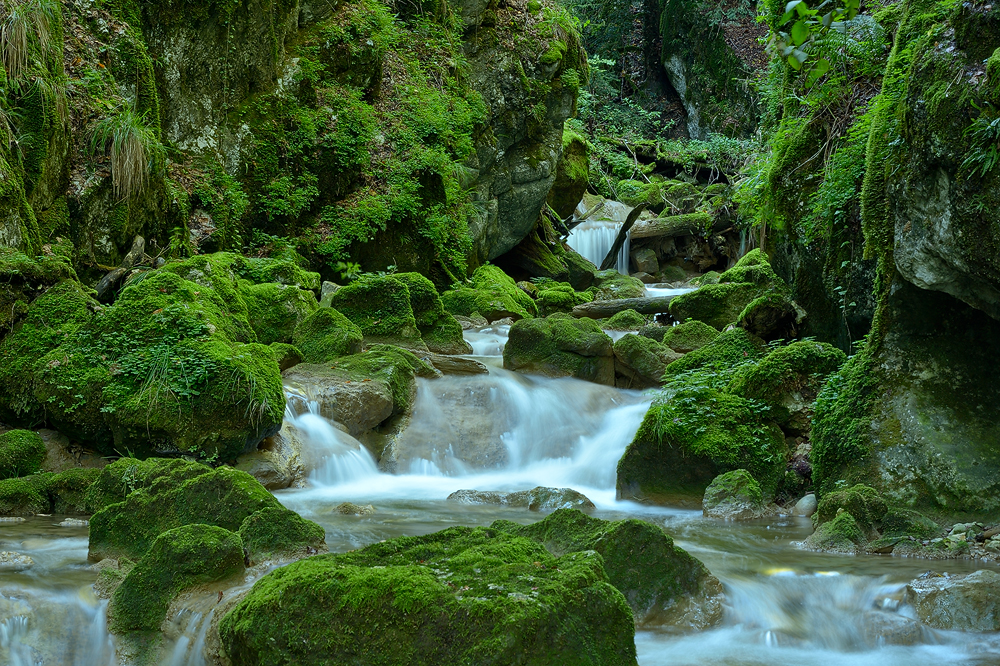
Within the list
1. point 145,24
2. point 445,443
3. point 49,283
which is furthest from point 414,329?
point 145,24

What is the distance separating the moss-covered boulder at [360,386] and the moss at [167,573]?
4.39 m

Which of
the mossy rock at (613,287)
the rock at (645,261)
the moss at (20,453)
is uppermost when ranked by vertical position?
the rock at (645,261)

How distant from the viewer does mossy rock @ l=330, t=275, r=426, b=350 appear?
10883 mm

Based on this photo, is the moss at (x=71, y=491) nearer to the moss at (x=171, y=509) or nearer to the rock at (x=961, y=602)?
the moss at (x=171, y=509)

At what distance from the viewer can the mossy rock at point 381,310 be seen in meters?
10.9

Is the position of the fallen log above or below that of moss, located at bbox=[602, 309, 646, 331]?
above

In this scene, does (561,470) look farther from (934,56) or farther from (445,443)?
(934,56)

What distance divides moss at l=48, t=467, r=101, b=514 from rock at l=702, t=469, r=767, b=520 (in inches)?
187

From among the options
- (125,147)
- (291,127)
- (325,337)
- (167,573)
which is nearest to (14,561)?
(167,573)

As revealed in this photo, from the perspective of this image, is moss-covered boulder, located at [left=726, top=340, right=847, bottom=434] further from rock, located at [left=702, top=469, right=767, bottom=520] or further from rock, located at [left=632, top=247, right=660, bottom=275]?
rock, located at [left=632, top=247, right=660, bottom=275]

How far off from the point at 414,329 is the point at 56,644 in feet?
25.4

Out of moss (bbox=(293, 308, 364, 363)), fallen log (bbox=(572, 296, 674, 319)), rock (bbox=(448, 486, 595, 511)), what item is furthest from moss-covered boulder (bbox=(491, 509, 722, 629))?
fallen log (bbox=(572, 296, 674, 319))

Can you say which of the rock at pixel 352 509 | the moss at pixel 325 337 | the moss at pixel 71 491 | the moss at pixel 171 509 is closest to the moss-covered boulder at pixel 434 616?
the moss at pixel 171 509

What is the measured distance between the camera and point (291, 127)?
13219 millimetres
